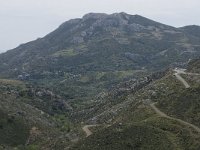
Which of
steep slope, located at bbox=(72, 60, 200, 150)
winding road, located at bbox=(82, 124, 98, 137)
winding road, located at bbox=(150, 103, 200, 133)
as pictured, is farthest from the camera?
winding road, located at bbox=(82, 124, 98, 137)

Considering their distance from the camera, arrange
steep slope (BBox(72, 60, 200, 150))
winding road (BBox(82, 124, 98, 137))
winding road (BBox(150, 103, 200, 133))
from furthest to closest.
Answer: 1. winding road (BBox(82, 124, 98, 137))
2. winding road (BBox(150, 103, 200, 133))
3. steep slope (BBox(72, 60, 200, 150))

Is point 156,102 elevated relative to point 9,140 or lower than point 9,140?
elevated

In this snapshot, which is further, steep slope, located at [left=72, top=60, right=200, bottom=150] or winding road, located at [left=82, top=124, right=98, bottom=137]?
winding road, located at [left=82, top=124, right=98, bottom=137]

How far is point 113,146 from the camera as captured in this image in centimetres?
13262

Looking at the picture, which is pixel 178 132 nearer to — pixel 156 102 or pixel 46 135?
pixel 156 102

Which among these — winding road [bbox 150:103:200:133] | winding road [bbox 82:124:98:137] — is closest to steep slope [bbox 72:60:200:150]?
winding road [bbox 150:103:200:133]

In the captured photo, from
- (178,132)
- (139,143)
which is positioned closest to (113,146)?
(139,143)

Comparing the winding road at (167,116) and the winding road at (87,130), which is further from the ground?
the winding road at (167,116)

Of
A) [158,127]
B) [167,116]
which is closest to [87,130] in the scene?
[167,116]

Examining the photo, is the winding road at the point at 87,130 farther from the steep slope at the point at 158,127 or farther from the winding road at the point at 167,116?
the winding road at the point at 167,116

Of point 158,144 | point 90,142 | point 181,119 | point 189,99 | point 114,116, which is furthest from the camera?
point 114,116

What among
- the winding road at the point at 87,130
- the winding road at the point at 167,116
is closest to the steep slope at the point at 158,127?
the winding road at the point at 167,116

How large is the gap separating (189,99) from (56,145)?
5102cm

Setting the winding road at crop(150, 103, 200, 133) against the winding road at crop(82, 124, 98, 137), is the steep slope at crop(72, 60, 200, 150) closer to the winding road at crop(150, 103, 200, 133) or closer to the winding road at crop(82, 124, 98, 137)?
the winding road at crop(150, 103, 200, 133)
